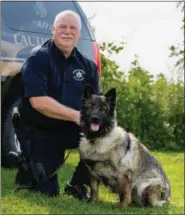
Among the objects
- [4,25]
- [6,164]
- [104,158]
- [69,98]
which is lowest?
[6,164]

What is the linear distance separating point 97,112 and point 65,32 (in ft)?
3.28

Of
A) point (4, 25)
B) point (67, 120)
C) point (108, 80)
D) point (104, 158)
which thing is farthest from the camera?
point (108, 80)

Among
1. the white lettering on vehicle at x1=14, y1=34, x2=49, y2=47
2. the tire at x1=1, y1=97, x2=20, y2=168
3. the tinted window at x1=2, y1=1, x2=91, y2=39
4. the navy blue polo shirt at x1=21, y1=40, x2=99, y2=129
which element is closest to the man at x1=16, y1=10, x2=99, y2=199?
the navy blue polo shirt at x1=21, y1=40, x2=99, y2=129

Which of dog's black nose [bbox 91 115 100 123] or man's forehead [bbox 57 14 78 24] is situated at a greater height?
man's forehead [bbox 57 14 78 24]

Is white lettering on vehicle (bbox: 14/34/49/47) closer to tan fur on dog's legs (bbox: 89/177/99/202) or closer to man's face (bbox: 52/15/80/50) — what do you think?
man's face (bbox: 52/15/80/50)

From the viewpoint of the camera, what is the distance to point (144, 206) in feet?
18.8

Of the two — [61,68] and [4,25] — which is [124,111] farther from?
[61,68]

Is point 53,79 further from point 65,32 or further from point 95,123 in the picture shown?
point 95,123

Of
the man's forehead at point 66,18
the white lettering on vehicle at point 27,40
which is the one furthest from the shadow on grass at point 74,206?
the white lettering on vehicle at point 27,40

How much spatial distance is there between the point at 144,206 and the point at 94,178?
0.54 meters

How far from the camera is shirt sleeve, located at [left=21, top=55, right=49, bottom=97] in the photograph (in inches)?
227

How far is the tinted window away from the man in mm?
1740

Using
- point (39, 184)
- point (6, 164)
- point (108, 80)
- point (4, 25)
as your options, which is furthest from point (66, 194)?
point (108, 80)

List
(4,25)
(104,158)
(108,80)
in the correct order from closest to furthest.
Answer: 1. (104,158)
2. (4,25)
3. (108,80)
